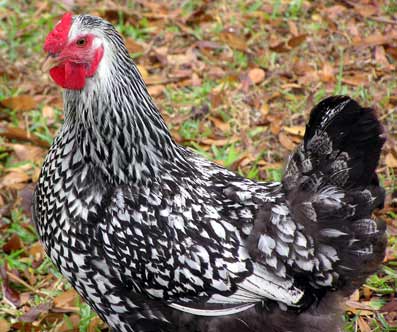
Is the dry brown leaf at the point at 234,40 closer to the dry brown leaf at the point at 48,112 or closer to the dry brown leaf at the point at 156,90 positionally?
the dry brown leaf at the point at 156,90

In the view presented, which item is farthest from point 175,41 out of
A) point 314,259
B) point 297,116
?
point 314,259

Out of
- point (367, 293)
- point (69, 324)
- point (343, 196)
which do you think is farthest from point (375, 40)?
point (69, 324)

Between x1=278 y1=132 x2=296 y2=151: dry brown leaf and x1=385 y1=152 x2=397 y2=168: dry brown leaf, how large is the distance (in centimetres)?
67

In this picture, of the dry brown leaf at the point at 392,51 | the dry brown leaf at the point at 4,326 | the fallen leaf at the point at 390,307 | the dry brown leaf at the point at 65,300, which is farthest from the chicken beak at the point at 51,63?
the dry brown leaf at the point at 392,51

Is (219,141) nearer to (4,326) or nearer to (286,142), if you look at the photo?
(286,142)

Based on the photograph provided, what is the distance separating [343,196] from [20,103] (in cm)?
322

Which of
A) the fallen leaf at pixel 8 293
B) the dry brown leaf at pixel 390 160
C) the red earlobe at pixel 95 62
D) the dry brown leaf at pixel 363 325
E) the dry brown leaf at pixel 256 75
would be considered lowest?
the fallen leaf at pixel 8 293

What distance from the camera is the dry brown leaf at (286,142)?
492cm

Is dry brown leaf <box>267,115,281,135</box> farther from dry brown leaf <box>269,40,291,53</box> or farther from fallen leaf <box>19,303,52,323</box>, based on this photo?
fallen leaf <box>19,303,52,323</box>

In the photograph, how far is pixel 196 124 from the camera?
519 cm

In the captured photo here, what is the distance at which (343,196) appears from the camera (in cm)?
293

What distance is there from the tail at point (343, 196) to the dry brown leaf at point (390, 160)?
1778mm

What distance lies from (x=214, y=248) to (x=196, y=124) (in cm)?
222

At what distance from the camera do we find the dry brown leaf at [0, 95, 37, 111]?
5.31 metres
